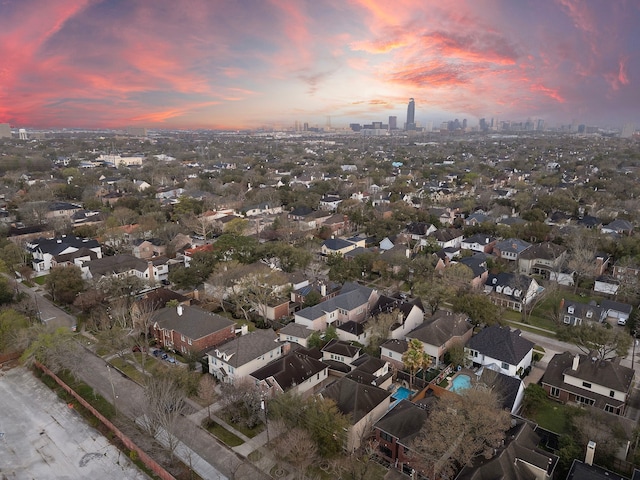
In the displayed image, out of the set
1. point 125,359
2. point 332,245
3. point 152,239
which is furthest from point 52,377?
point 332,245

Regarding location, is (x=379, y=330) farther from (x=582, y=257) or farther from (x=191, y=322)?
(x=582, y=257)

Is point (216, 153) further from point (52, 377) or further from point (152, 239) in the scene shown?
point (52, 377)

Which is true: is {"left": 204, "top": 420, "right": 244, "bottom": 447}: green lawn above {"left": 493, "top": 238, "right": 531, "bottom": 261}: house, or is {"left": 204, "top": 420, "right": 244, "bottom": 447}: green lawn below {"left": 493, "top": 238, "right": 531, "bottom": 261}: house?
below

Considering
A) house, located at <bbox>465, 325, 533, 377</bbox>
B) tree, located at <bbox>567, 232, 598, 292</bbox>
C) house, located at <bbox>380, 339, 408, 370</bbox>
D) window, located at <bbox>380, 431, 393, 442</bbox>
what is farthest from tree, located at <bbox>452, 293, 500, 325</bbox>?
tree, located at <bbox>567, 232, 598, 292</bbox>

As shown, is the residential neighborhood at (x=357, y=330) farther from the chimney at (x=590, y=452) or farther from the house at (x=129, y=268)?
the house at (x=129, y=268)

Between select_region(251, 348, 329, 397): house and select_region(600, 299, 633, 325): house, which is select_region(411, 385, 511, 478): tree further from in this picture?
select_region(600, 299, 633, 325): house
